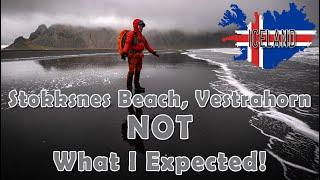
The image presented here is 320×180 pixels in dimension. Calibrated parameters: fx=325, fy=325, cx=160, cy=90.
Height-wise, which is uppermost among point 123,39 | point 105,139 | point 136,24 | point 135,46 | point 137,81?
point 136,24

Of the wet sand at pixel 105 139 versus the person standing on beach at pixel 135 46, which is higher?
the person standing on beach at pixel 135 46

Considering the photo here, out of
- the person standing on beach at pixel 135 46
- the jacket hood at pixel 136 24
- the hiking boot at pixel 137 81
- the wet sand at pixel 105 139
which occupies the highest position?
the jacket hood at pixel 136 24

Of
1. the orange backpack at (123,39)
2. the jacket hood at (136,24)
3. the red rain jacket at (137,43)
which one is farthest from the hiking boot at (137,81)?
the jacket hood at (136,24)

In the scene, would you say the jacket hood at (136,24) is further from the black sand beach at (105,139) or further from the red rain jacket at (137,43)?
the black sand beach at (105,139)

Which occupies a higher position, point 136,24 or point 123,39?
point 136,24

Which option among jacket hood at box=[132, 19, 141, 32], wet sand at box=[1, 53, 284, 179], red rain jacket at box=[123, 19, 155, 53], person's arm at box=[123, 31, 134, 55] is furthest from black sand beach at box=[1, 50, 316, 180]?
jacket hood at box=[132, 19, 141, 32]

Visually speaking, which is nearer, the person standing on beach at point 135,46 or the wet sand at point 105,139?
the wet sand at point 105,139

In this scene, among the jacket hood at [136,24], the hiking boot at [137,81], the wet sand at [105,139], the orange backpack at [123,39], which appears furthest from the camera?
the hiking boot at [137,81]

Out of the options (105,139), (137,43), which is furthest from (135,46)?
(105,139)

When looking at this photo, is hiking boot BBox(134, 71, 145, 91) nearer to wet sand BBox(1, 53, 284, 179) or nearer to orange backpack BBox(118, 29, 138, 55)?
orange backpack BBox(118, 29, 138, 55)

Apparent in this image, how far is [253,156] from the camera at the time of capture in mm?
3865

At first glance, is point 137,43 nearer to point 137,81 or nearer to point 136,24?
point 136,24

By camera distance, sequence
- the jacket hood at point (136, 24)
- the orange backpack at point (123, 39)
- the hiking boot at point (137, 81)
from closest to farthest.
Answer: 1. the jacket hood at point (136, 24)
2. the orange backpack at point (123, 39)
3. the hiking boot at point (137, 81)

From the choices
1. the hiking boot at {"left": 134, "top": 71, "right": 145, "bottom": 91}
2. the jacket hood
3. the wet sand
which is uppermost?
the jacket hood
